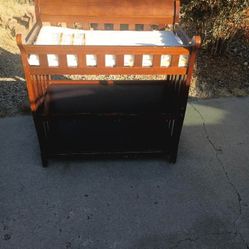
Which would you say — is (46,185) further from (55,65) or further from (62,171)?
(55,65)

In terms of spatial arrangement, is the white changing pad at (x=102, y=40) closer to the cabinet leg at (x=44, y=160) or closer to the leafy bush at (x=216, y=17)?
the cabinet leg at (x=44, y=160)

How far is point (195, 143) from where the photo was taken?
3562 mm

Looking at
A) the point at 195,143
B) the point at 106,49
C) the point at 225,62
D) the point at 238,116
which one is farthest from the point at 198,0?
the point at 106,49

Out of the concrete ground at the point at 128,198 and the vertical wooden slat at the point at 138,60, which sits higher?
the vertical wooden slat at the point at 138,60

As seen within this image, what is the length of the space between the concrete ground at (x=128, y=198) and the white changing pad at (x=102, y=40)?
1167 mm

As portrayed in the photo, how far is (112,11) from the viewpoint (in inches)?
126

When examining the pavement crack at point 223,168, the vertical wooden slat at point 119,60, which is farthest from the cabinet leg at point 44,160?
the pavement crack at point 223,168

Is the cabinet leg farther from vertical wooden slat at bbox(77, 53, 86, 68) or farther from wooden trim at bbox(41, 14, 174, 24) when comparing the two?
wooden trim at bbox(41, 14, 174, 24)

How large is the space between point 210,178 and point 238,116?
1.28m

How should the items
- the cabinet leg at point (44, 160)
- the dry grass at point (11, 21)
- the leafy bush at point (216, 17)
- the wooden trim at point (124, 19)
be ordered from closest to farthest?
the cabinet leg at point (44, 160), the wooden trim at point (124, 19), the leafy bush at point (216, 17), the dry grass at point (11, 21)

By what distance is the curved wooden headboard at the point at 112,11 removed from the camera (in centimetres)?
315

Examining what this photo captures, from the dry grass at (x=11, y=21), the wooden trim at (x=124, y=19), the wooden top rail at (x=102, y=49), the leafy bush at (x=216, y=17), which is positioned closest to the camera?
the wooden top rail at (x=102, y=49)

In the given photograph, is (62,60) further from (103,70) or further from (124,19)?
(124,19)

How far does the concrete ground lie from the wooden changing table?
23cm
